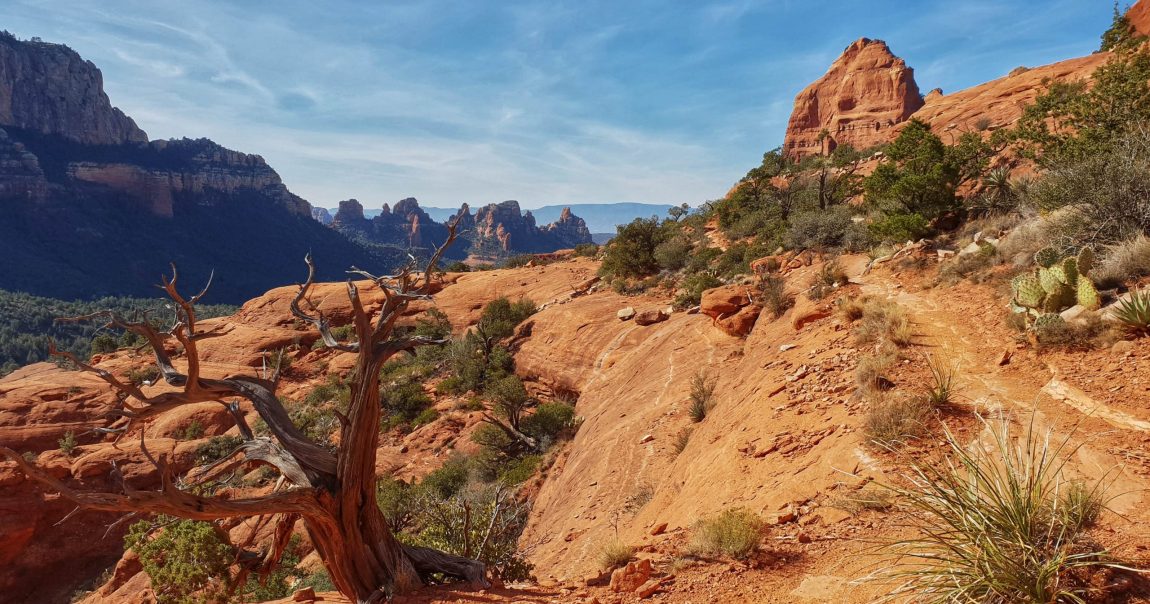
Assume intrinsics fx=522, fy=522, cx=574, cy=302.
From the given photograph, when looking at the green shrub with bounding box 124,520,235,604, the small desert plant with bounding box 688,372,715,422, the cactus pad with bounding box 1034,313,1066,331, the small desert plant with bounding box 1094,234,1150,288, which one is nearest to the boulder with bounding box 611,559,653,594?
the green shrub with bounding box 124,520,235,604

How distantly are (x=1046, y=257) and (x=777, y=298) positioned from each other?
470 cm

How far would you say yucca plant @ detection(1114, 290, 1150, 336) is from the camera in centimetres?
596

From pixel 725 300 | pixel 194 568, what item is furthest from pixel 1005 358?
pixel 194 568

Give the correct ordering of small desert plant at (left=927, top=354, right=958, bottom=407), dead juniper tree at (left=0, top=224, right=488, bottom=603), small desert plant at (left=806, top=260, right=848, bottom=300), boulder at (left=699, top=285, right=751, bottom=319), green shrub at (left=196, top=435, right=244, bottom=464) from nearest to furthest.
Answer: dead juniper tree at (left=0, top=224, right=488, bottom=603) < small desert plant at (left=927, top=354, right=958, bottom=407) < small desert plant at (left=806, top=260, right=848, bottom=300) < boulder at (left=699, top=285, right=751, bottom=319) < green shrub at (left=196, top=435, right=244, bottom=464)

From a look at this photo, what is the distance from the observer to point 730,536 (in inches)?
189

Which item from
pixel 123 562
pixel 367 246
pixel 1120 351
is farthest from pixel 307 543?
pixel 367 246

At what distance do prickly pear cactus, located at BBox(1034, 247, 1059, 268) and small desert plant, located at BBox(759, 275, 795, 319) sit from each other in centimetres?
431

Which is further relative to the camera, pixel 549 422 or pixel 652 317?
pixel 652 317

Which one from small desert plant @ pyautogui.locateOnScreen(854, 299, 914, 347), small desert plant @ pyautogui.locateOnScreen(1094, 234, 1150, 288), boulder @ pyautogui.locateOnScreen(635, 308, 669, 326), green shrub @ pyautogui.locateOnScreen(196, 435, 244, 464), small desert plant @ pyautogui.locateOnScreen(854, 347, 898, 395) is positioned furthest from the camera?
green shrub @ pyautogui.locateOnScreen(196, 435, 244, 464)

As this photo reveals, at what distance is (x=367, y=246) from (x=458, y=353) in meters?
112

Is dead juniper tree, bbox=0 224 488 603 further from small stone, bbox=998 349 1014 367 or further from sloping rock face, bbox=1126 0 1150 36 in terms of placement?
sloping rock face, bbox=1126 0 1150 36

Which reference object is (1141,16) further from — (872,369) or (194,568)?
(194,568)

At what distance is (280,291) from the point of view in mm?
39750

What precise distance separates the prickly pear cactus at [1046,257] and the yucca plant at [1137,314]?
212 centimetres
